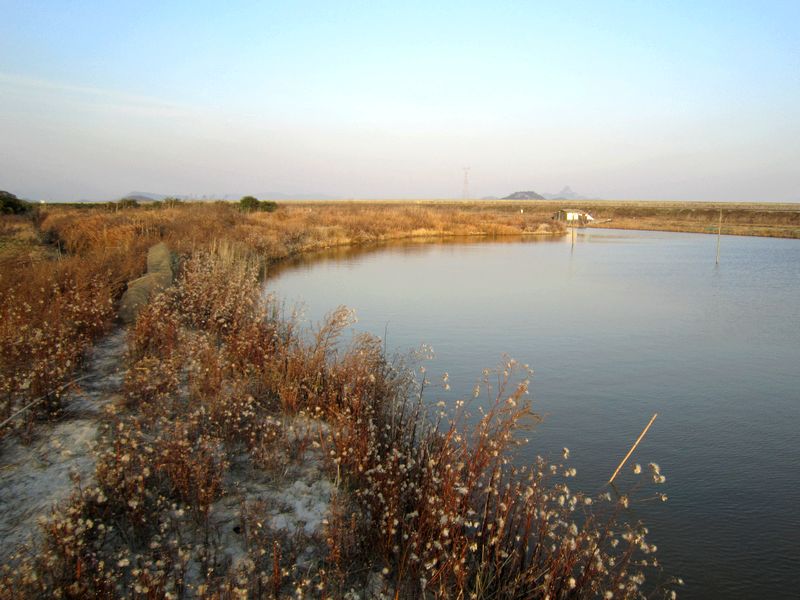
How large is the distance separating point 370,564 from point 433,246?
103 ft

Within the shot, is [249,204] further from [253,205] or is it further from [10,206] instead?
[10,206]

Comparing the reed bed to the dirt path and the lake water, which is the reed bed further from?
the lake water

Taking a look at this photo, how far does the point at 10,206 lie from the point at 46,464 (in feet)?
68.6

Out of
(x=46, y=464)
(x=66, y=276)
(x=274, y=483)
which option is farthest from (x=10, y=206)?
(x=274, y=483)

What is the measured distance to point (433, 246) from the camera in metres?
34.9

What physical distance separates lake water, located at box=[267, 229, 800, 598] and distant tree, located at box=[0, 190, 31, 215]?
10353 millimetres

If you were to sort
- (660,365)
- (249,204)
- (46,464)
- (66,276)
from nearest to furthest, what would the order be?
(46,464), (66,276), (660,365), (249,204)

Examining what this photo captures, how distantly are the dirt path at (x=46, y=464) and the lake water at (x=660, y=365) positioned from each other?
475 cm

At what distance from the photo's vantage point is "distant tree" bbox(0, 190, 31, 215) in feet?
67.6

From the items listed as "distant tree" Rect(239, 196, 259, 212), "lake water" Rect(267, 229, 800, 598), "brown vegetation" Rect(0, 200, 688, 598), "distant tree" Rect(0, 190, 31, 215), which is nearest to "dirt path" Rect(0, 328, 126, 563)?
"brown vegetation" Rect(0, 200, 688, 598)

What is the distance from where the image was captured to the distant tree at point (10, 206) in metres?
20.6

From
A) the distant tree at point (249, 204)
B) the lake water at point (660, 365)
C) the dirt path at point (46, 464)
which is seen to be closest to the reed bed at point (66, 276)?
the dirt path at point (46, 464)

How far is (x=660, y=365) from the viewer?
1034 cm

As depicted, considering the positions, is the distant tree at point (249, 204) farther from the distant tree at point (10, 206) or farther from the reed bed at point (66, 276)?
the distant tree at point (10, 206)
